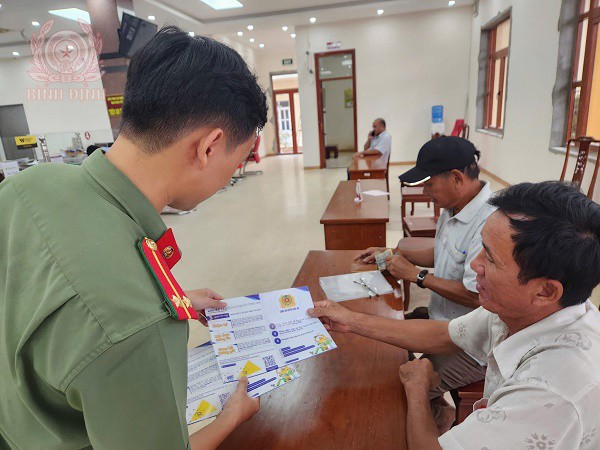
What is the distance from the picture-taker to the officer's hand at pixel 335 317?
1203mm

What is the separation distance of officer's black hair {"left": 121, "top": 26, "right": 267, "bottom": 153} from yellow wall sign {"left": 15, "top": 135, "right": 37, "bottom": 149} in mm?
5528

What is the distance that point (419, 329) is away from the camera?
1209 mm

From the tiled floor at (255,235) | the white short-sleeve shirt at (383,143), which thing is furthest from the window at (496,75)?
the white short-sleeve shirt at (383,143)

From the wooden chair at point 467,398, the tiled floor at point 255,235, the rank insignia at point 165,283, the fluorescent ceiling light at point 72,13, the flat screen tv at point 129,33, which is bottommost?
the tiled floor at point 255,235

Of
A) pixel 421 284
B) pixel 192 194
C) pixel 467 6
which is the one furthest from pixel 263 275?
pixel 467 6

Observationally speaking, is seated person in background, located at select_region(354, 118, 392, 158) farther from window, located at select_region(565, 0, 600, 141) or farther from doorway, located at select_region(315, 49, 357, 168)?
doorway, located at select_region(315, 49, 357, 168)

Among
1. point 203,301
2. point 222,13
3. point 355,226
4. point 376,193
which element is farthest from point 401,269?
point 222,13

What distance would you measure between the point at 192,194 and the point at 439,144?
1.30 meters

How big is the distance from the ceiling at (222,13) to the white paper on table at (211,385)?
6646mm

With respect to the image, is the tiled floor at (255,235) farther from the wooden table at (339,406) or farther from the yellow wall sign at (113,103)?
the yellow wall sign at (113,103)

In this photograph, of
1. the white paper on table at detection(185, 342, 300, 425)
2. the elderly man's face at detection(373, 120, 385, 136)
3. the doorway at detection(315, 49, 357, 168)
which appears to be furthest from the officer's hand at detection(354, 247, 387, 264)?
the doorway at detection(315, 49, 357, 168)

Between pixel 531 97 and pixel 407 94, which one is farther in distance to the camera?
pixel 407 94

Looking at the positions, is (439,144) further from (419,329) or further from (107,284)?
(107,284)

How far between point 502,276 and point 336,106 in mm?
9018
